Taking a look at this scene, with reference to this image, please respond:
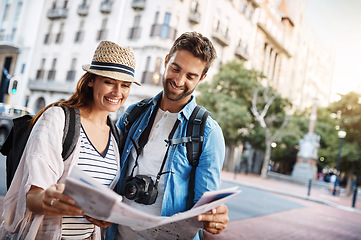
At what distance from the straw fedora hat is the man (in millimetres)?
291

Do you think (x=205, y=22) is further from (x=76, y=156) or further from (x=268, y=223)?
(x=76, y=156)

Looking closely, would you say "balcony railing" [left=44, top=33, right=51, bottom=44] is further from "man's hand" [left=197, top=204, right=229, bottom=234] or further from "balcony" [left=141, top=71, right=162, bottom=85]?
"man's hand" [left=197, top=204, right=229, bottom=234]

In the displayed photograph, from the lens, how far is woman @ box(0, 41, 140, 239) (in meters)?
1.52

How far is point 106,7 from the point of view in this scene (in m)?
25.6

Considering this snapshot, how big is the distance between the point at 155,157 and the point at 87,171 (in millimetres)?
422

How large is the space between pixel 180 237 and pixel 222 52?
28.7 metres

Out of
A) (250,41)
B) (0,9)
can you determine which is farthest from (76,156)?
(250,41)

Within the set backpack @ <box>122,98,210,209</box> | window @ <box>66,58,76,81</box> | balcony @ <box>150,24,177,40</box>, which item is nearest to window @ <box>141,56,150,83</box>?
balcony @ <box>150,24,177,40</box>

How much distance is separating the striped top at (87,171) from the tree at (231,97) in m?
21.6

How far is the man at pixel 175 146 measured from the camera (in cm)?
191

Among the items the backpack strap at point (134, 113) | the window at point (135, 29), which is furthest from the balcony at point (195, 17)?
the backpack strap at point (134, 113)

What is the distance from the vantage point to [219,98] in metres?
24.2

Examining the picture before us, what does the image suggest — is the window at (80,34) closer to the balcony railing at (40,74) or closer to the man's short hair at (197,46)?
the balcony railing at (40,74)

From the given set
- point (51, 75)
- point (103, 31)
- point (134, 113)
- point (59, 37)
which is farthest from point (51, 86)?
point (134, 113)
